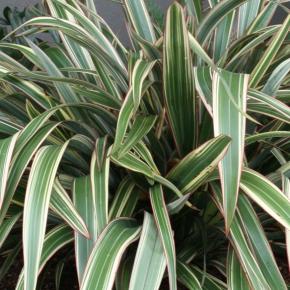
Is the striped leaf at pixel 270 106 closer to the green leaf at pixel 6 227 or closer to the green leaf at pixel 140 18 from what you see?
the green leaf at pixel 140 18

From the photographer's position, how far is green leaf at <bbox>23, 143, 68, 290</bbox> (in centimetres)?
90

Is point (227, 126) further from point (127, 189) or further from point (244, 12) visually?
point (244, 12)

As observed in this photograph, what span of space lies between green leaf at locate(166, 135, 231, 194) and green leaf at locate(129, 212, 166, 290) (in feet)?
0.35

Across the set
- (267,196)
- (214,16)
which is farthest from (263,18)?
(267,196)

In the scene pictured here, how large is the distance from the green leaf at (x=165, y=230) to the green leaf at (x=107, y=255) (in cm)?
6

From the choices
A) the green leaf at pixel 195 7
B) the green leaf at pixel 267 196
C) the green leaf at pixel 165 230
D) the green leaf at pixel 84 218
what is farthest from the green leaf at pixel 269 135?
the green leaf at pixel 195 7

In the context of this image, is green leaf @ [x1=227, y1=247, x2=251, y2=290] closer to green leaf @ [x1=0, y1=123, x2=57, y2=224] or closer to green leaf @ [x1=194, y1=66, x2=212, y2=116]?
green leaf @ [x1=194, y1=66, x2=212, y2=116]

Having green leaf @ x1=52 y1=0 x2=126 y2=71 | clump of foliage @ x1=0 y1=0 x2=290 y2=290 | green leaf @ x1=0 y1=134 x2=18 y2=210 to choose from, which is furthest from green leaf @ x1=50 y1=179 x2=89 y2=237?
green leaf @ x1=52 y1=0 x2=126 y2=71

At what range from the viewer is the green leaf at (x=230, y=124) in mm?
Answer: 917

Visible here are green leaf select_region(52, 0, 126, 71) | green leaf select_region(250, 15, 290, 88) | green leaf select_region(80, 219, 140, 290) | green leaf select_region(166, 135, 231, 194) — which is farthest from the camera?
→ green leaf select_region(52, 0, 126, 71)

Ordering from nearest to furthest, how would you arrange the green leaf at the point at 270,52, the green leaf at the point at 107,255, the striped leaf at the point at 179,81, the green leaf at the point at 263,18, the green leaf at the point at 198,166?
1. the green leaf at the point at 107,255
2. the green leaf at the point at 198,166
3. the striped leaf at the point at 179,81
4. the green leaf at the point at 270,52
5. the green leaf at the point at 263,18

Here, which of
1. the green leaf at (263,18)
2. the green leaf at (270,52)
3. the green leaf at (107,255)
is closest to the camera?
the green leaf at (107,255)

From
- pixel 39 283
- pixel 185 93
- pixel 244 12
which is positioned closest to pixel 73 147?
pixel 185 93

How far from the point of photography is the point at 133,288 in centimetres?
90
